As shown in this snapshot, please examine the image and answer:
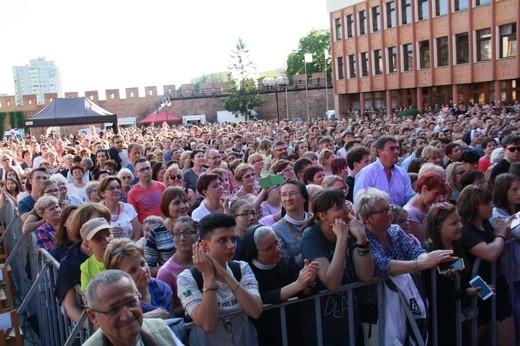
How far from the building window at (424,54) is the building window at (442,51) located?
109 cm

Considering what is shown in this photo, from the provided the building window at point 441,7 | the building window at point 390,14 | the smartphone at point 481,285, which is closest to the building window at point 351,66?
the building window at point 390,14

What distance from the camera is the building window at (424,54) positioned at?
3734 centimetres

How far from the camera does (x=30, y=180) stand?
25.0ft

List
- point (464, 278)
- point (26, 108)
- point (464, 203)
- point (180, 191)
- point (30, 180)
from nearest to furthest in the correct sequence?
point (464, 278), point (464, 203), point (180, 191), point (30, 180), point (26, 108)

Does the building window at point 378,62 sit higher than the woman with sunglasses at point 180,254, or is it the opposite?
the building window at point 378,62

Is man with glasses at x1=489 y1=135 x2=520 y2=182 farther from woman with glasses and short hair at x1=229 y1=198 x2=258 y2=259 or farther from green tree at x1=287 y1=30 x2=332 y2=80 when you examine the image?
green tree at x1=287 y1=30 x2=332 y2=80

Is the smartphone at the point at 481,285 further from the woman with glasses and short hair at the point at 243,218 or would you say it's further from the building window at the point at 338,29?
the building window at the point at 338,29

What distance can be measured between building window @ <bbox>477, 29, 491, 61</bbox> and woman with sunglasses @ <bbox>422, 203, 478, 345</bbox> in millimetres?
31316

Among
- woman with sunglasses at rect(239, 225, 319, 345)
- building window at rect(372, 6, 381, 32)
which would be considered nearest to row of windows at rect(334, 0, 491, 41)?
building window at rect(372, 6, 381, 32)

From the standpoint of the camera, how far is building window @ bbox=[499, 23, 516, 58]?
3072cm

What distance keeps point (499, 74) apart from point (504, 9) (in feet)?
11.5

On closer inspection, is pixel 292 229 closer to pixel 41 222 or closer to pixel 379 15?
pixel 41 222

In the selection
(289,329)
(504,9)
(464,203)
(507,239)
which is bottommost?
(289,329)

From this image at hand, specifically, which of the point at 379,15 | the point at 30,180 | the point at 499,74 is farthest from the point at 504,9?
the point at 30,180
